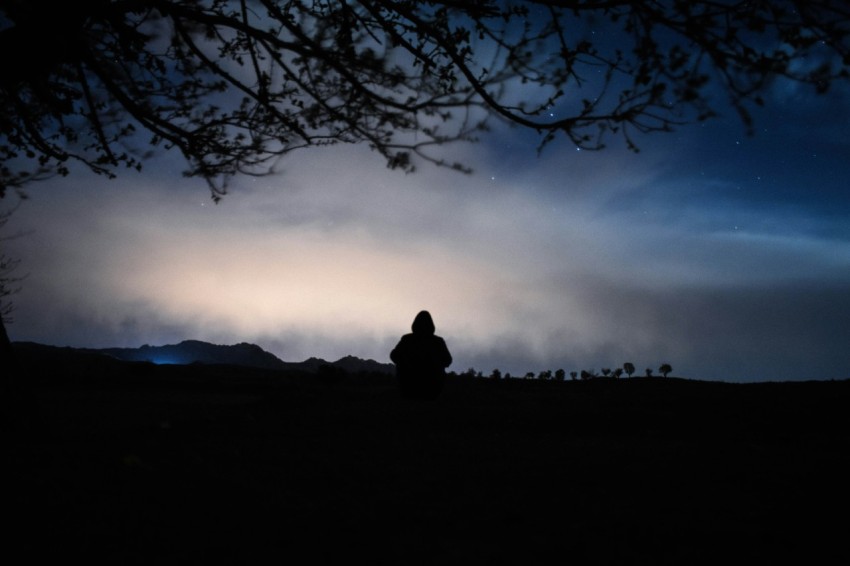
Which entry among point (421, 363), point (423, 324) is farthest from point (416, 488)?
point (423, 324)

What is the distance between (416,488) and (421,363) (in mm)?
6914

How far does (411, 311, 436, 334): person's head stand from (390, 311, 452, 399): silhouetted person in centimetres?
9

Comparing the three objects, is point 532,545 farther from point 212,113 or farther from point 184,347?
point 184,347

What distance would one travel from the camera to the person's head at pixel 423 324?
11750 millimetres

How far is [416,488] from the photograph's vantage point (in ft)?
13.9

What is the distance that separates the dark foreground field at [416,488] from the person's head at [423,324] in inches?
132

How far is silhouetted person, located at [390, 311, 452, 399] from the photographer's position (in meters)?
11.2

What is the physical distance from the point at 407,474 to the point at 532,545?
173 centimetres

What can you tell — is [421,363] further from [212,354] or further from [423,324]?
[212,354]

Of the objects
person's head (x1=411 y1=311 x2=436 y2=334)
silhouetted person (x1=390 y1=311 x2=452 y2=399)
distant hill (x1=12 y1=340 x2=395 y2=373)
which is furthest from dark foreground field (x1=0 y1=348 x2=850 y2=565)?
distant hill (x1=12 y1=340 x2=395 y2=373)

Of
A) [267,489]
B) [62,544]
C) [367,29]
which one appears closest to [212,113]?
[367,29]

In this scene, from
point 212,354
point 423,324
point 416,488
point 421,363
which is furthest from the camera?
point 212,354

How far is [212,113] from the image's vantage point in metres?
7.45

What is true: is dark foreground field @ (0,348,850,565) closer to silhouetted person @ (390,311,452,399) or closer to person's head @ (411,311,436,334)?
silhouetted person @ (390,311,452,399)
